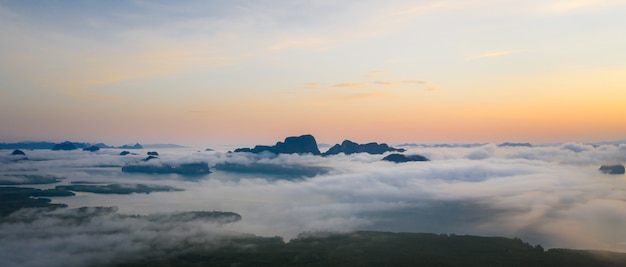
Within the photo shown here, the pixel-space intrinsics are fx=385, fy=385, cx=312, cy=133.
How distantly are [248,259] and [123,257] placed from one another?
6192cm

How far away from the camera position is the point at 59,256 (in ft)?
619

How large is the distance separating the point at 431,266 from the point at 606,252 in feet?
332

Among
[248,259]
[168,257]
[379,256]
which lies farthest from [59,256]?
[379,256]

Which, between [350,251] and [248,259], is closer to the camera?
[248,259]

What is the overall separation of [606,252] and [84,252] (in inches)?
10525

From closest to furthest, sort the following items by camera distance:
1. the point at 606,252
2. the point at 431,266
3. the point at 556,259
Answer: the point at 431,266
the point at 556,259
the point at 606,252

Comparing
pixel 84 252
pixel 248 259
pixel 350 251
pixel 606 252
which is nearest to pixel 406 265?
pixel 350 251

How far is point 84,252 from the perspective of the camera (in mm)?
198250

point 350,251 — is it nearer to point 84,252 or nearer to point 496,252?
point 496,252

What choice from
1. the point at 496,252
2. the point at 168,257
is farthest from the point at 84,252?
the point at 496,252

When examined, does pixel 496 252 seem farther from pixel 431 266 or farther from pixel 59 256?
pixel 59 256

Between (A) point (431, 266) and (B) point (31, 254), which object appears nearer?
(A) point (431, 266)

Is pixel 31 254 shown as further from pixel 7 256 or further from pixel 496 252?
pixel 496 252

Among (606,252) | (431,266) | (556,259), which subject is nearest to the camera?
(431,266)
